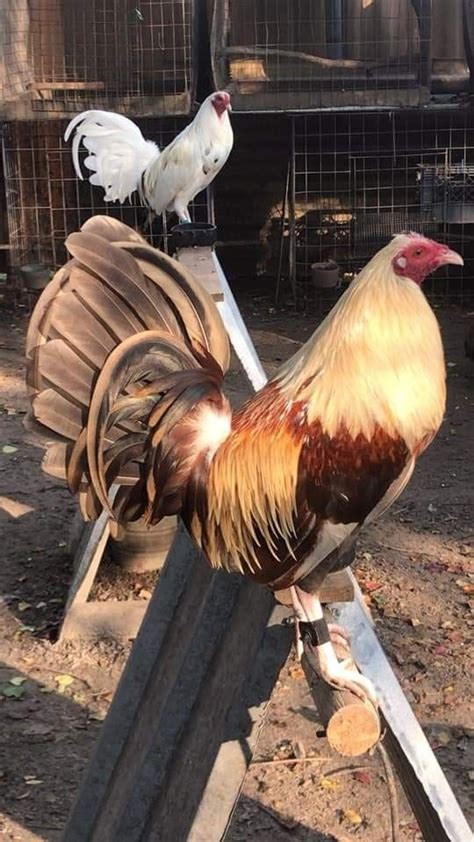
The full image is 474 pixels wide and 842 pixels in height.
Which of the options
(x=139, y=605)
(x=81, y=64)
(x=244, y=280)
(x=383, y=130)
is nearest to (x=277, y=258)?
(x=244, y=280)

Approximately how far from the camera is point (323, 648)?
6.85 ft

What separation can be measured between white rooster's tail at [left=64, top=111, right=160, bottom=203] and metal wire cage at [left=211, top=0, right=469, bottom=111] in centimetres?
134

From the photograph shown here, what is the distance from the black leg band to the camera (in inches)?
81.4

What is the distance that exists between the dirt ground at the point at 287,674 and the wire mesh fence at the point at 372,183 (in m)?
3.97

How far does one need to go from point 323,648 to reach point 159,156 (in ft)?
18.9

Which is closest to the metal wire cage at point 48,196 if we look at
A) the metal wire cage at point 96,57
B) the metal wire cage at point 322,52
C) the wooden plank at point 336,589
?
the metal wire cage at point 96,57

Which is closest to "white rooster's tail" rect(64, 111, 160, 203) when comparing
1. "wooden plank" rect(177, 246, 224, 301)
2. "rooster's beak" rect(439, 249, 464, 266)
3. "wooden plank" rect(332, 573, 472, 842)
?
"wooden plank" rect(177, 246, 224, 301)

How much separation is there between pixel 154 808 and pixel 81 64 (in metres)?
7.72

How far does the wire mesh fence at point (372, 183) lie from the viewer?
30.1 feet

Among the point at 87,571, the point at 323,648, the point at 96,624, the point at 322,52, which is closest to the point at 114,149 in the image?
the point at 322,52

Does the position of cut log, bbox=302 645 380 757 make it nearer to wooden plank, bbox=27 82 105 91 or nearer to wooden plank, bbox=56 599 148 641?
wooden plank, bbox=56 599 148 641

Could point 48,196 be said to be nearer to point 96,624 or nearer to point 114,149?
point 114,149

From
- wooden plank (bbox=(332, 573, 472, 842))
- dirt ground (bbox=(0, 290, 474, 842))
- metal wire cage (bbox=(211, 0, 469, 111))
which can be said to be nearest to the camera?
wooden plank (bbox=(332, 573, 472, 842))

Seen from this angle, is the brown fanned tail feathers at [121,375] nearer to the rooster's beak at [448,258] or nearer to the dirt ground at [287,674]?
the rooster's beak at [448,258]
